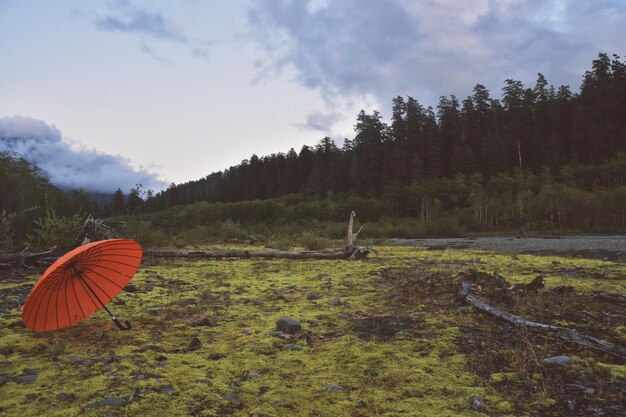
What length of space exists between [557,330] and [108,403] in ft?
14.1

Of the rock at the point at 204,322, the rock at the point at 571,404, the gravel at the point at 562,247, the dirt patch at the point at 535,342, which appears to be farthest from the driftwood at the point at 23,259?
the gravel at the point at 562,247

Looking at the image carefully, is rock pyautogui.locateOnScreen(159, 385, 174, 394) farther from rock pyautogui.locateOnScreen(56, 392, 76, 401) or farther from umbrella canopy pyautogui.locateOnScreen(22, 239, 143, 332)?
umbrella canopy pyautogui.locateOnScreen(22, 239, 143, 332)

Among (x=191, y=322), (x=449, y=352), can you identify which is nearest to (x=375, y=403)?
(x=449, y=352)

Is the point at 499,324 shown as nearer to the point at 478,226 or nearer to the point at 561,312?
the point at 561,312

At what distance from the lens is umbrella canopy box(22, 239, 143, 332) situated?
3.54 meters

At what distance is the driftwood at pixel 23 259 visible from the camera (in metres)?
8.11

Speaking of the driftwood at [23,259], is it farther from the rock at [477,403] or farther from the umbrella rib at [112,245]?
the rock at [477,403]

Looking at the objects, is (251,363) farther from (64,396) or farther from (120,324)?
(120,324)

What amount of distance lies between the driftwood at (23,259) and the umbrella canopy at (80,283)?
5.17 metres

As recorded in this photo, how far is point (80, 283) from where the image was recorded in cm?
408

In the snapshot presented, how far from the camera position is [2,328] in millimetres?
4281

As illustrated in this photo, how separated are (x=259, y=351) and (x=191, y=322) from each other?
1.40 m

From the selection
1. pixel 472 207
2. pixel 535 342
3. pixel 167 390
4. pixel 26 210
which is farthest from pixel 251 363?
pixel 472 207

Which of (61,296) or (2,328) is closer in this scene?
(61,296)
